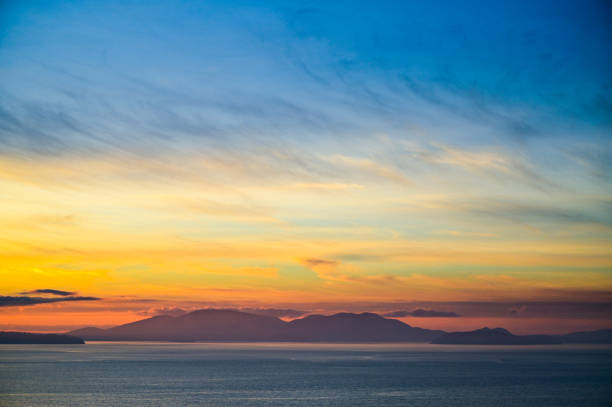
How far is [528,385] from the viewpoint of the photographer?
444ft

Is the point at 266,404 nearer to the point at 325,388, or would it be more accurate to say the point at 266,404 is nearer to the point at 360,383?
the point at 325,388

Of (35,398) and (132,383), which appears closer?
(35,398)

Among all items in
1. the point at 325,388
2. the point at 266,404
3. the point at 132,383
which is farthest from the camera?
the point at 132,383

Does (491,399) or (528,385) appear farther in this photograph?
(528,385)

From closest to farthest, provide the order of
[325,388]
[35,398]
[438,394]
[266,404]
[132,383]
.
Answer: [266,404], [35,398], [438,394], [325,388], [132,383]

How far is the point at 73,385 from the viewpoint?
130m

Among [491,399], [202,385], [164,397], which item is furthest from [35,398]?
[491,399]

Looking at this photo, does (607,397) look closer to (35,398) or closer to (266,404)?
(266,404)

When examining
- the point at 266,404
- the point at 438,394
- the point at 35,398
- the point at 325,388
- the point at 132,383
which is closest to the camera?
the point at 266,404

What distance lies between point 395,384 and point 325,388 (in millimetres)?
19393

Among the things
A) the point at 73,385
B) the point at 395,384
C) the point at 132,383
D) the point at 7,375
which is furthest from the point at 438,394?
the point at 7,375

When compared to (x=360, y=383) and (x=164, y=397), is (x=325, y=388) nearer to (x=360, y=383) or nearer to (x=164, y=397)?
(x=360, y=383)

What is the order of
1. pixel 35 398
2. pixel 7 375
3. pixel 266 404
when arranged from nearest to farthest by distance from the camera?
pixel 266 404, pixel 35 398, pixel 7 375

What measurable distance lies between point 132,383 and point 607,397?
99582 mm
